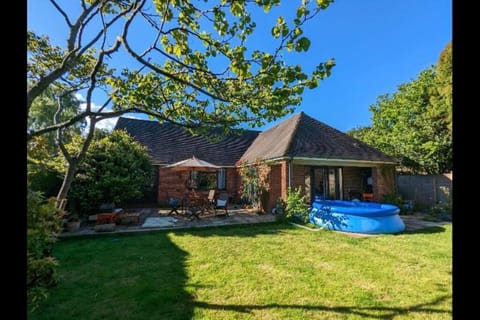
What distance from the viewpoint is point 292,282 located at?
4.67 meters

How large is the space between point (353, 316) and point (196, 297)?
8.56 ft

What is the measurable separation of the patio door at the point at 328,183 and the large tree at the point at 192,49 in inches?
411

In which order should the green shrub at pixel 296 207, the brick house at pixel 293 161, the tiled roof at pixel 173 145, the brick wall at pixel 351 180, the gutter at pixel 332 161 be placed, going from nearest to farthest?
the green shrub at pixel 296 207, the gutter at pixel 332 161, the brick house at pixel 293 161, the brick wall at pixel 351 180, the tiled roof at pixel 173 145

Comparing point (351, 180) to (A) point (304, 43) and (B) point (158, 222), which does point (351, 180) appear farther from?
(A) point (304, 43)

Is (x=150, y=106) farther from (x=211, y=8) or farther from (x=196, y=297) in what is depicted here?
(x=196, y=297)

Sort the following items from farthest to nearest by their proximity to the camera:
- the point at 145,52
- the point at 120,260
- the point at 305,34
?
the point at 120,260 → the point at 145,52 → the point at 305,34

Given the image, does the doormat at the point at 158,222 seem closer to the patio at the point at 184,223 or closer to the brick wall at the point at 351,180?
the patio at the point at 184,223

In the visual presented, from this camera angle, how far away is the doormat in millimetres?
9578

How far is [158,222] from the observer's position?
10.2 m

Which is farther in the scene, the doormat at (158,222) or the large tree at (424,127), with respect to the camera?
the large tree at (424,127)

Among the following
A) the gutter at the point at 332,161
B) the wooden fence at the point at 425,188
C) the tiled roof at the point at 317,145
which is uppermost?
the tiled roof at the point at 317,145

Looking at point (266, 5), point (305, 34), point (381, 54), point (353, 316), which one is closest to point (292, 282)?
point (353, 316)

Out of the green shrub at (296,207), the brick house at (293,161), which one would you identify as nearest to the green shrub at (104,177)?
the brick house at (293,161)

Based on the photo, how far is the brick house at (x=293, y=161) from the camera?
12859 millimetres
